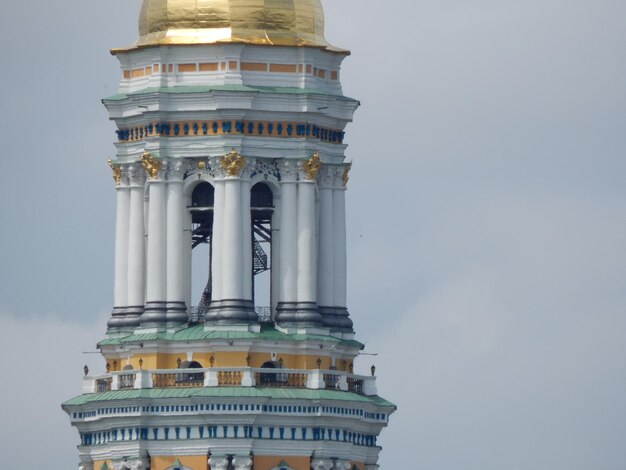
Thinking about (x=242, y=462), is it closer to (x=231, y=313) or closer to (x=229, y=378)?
(x=229, y=378)

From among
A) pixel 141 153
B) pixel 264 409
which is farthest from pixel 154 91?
pixel 264 409

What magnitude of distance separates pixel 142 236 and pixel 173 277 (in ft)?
4.98

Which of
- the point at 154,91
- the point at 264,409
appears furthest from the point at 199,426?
the point at 154,91

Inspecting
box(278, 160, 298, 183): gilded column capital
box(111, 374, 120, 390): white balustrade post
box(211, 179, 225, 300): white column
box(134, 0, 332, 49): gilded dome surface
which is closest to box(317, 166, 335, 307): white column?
box(278, 160, 298, 183): gilded column capital

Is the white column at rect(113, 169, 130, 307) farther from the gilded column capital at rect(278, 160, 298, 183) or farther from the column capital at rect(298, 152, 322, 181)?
the column capital at rect(298, 152, 322, 181)

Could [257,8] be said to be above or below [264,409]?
above

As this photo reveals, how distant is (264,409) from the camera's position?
10975cm

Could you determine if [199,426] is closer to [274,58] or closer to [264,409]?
[264,409]

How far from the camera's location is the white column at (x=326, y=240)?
112938 millimetres

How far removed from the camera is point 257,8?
112188 mm

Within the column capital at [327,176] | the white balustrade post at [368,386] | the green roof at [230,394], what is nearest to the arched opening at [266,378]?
the green roof at [230,394]

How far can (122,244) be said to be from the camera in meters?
113

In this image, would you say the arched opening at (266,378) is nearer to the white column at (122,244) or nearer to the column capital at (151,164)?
the white column at (122,244)

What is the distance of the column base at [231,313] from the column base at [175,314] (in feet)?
2.51
